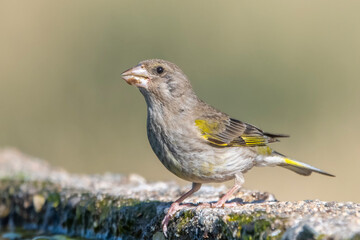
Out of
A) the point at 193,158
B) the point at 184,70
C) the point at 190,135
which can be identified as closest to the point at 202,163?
the point at 193,158

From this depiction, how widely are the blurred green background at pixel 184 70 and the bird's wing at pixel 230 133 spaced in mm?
2773

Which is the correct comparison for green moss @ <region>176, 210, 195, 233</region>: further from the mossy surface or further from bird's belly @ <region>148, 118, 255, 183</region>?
bird's belly @ <region>148, 118, 255, 183</region>

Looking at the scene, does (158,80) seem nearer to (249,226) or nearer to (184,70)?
(249,226)

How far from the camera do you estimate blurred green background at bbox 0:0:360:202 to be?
380 inches

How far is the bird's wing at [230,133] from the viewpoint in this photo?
5570 mm

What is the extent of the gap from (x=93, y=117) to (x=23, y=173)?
135 inches

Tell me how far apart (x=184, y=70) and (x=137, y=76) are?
589 centimetres

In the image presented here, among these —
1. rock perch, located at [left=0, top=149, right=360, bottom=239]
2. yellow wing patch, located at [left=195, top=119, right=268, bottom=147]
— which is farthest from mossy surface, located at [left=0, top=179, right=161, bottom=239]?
yellow wing patch, located at [left=195, top=119, right=268, bottom=147]

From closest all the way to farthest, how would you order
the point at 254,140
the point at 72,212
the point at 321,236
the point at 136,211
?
the point at 321,236 → the point at 136,211 → the point at 254,140 → the point at 72,212

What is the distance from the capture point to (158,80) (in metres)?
5.57

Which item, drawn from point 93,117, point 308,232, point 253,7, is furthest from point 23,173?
point 253,7

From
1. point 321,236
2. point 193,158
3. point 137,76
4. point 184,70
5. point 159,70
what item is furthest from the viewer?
point 184,70

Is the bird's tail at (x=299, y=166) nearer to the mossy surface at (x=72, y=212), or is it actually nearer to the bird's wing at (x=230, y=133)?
the bird's wing at (x=230, y=133)

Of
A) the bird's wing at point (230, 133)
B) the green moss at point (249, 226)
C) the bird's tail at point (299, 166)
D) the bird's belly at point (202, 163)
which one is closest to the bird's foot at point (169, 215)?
the bird's belly at point (202, 163)
